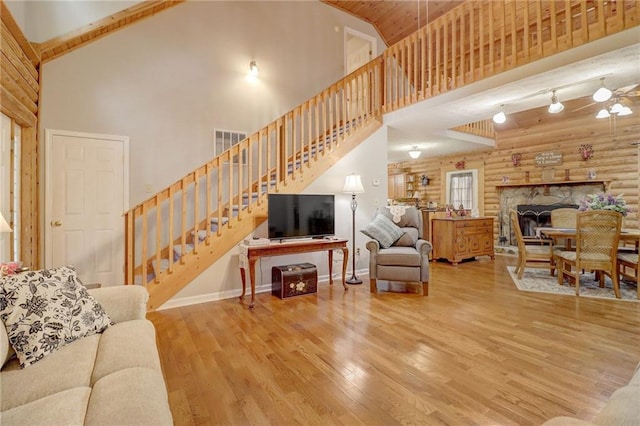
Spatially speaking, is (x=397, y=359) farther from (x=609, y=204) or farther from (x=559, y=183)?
(x=559, y=183)

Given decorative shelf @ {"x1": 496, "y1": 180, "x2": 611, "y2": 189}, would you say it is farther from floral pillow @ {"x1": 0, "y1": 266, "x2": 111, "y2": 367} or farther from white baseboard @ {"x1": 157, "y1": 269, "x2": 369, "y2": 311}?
floral pillow @ {"x1": 0, "y1": 266, "x2": 111, "y2": 367}

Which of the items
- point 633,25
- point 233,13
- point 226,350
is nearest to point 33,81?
point 233,13

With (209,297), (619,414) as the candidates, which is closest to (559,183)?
(619,414)

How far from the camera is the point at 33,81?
332 centimetres

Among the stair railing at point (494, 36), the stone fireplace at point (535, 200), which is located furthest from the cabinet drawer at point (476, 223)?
the stair railing at point (494, 36)

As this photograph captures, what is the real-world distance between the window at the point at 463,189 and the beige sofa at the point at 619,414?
7.18 meters

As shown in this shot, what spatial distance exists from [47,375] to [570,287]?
518cm

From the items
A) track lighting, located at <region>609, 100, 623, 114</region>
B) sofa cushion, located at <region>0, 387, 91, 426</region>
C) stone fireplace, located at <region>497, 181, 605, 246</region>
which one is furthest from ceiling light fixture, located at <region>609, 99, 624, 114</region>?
sofa cushion, located at <region>0, 387, 91, 426</region>

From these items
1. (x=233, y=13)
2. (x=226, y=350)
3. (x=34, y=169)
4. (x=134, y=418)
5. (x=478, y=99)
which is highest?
(x=233, y=13)

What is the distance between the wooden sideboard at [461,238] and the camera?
566 cm

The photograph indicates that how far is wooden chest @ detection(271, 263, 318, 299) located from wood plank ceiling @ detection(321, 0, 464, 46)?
5.36 metres

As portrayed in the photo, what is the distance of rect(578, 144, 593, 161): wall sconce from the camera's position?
18.7ft

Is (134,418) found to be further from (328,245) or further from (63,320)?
(328,245)

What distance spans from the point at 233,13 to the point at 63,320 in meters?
5.01
